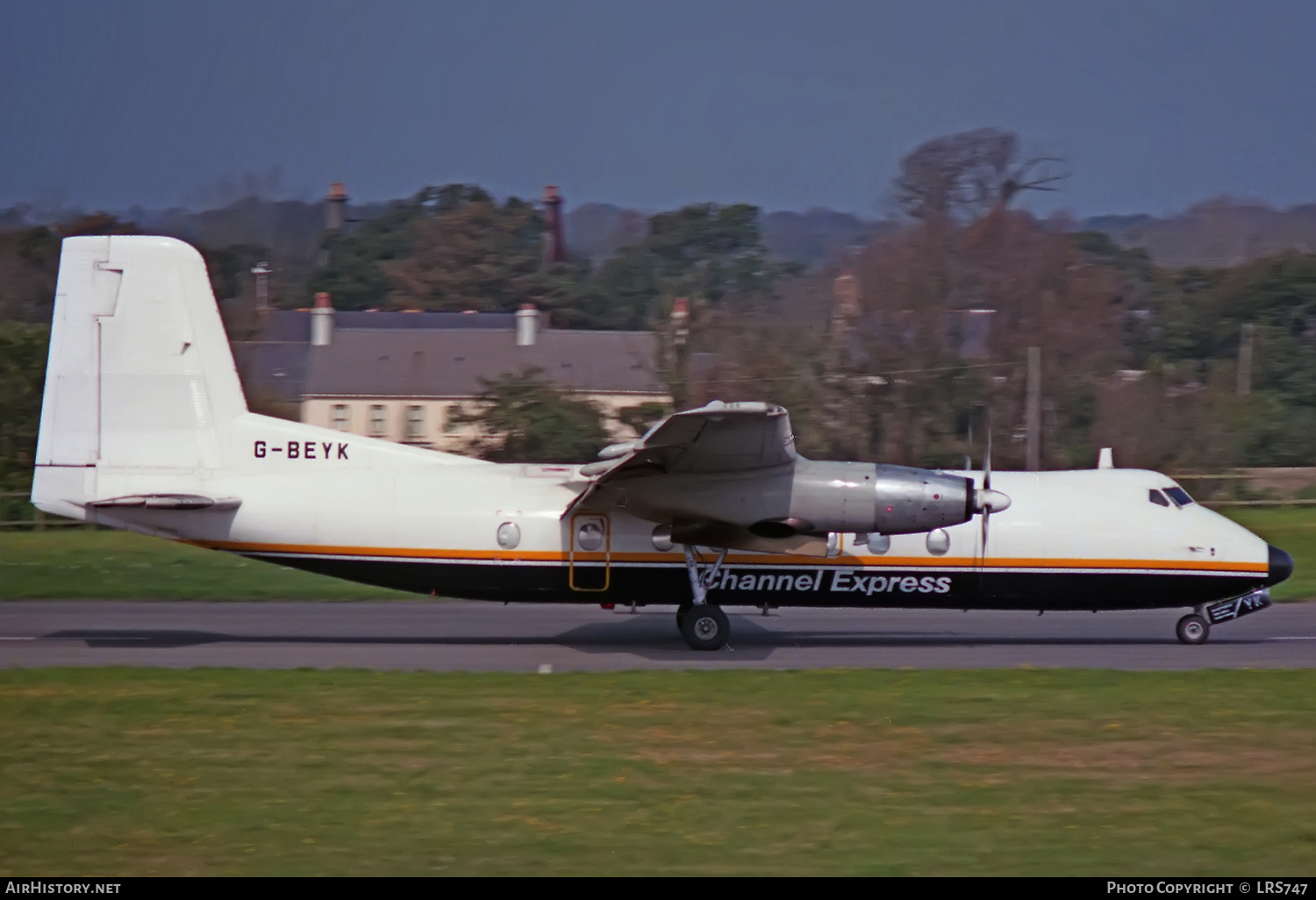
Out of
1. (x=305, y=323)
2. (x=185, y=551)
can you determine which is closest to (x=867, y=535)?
(x=185, y=551)

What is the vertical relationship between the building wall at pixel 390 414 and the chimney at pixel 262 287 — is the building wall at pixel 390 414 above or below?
below

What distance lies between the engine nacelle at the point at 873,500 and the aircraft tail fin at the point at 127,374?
6.77m

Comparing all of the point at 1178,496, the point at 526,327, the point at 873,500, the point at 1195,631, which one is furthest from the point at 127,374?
the point at 526,327

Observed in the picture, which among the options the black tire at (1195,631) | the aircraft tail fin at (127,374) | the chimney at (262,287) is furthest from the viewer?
the chimney at (262,287)

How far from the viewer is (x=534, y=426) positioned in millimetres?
36375

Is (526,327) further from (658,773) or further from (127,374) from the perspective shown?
(658,773)

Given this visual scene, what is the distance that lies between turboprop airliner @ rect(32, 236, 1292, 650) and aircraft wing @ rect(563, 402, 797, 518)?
4 cm

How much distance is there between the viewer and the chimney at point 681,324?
39844 mm

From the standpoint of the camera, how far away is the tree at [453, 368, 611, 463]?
36.1 m

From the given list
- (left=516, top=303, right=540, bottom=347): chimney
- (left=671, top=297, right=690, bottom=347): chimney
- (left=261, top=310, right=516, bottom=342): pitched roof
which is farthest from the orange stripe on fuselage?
(left=261, top=310, right=516, bottom=342): pitched roof

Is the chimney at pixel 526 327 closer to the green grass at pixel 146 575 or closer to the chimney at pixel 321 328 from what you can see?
the chimney at pixel 321 328

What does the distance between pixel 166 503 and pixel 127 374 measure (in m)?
1.64

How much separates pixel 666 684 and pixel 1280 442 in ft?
124

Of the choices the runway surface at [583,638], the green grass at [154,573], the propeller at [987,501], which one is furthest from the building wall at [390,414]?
the propeller at [987,501]
